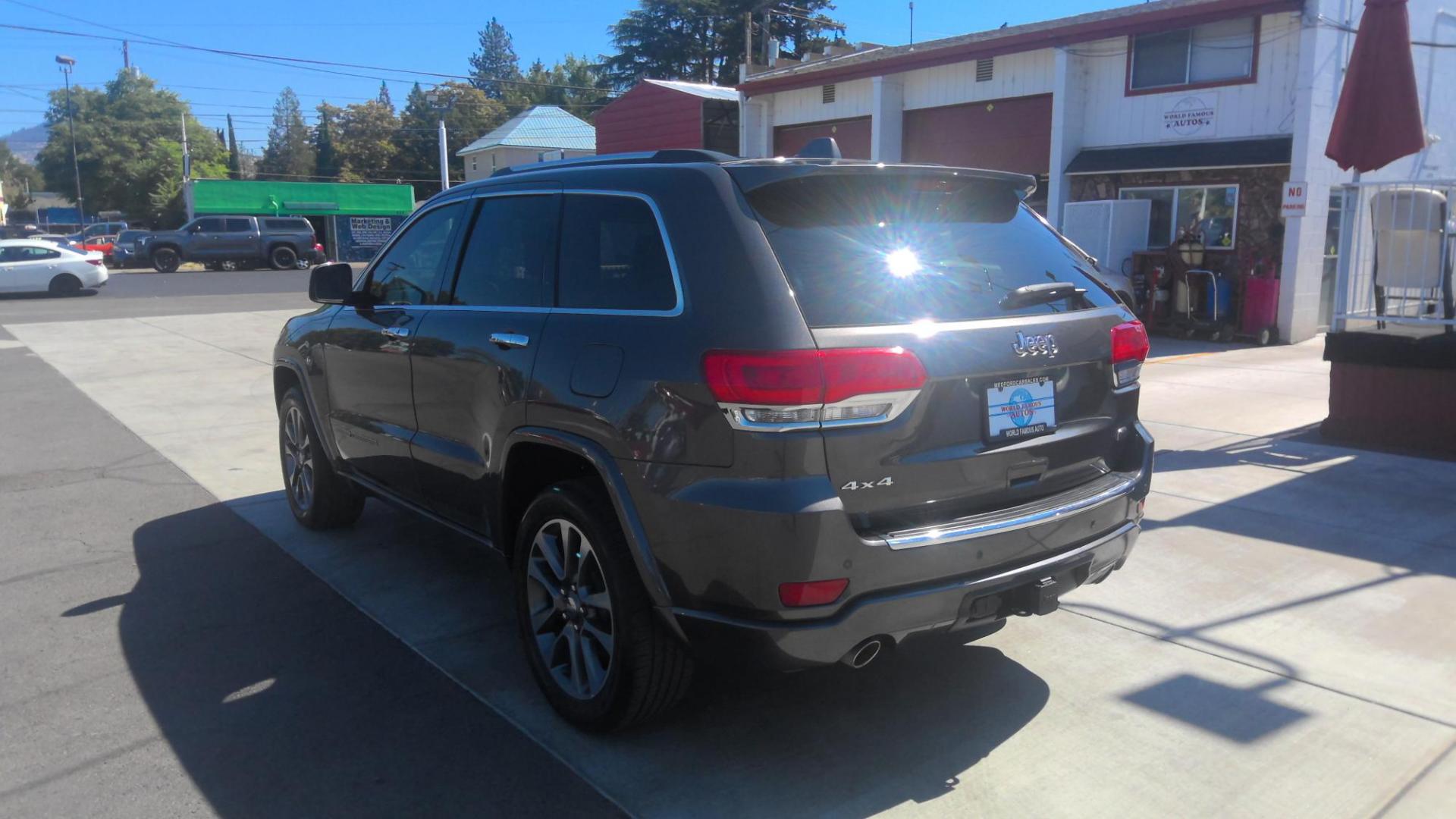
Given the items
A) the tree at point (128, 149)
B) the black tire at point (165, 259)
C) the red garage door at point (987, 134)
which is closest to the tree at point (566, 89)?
the tree at point (128, 149)

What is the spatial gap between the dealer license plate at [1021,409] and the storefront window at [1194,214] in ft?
47.3

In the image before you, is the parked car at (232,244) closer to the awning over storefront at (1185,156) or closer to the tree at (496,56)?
the awning over storefront at (1185,156)

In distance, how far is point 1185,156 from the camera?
16484 millimetres

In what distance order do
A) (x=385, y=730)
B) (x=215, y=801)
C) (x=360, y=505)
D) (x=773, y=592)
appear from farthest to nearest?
(x=360, y=505) < (x=385, y=730) < (x=215, y=801) < (x=773, y=592)

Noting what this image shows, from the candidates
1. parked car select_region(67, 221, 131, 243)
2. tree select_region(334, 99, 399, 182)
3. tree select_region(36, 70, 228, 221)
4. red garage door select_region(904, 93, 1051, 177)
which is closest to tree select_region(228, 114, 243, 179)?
tree select_region(36, 70, 228, 221)

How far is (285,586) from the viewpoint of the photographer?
5.04 meters

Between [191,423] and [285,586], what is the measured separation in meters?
4.86

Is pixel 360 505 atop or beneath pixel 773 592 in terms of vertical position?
beneath

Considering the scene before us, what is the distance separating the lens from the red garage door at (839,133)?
914 inches

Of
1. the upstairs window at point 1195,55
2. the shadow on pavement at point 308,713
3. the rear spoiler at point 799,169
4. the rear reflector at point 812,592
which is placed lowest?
the shadow on pavement at point 308,713

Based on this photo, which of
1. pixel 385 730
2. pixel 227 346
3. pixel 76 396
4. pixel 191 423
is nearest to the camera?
pixel 385 730

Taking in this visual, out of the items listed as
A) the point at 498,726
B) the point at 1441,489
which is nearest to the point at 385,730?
the point at 498,726

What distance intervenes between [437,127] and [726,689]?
8470 cm

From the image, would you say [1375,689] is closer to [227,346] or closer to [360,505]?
[360,505]
